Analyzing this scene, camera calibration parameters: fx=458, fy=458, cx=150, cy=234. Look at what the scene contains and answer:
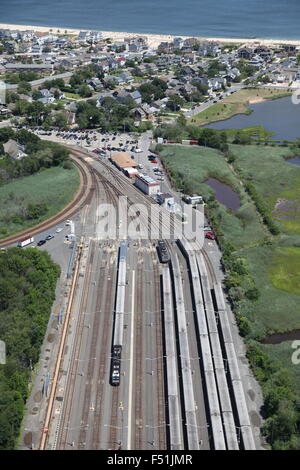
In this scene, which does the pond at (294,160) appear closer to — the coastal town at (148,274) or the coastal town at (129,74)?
the coastal town at (148,274)

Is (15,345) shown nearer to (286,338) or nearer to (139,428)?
(139,428)

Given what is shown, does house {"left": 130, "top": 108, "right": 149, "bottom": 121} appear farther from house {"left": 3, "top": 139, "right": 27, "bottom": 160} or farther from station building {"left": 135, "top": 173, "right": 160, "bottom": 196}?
station building {"left": 135, "top": 173, "right": 160, "bottom": 196}

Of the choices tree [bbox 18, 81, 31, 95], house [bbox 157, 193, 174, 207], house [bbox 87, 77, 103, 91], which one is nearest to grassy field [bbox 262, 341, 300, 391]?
house [bbox 157, 193, 174, 207]

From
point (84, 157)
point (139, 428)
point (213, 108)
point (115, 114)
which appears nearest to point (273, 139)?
point (213, 108)

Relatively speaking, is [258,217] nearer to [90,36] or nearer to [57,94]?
[57,94]

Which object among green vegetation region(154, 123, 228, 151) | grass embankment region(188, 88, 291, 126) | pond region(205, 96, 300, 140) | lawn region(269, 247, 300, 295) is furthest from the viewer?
grass embankment region(188, 88, 291, 126)

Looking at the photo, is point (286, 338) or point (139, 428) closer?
point (139, 428)

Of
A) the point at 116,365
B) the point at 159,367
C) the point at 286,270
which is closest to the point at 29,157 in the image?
the point at 286,270
